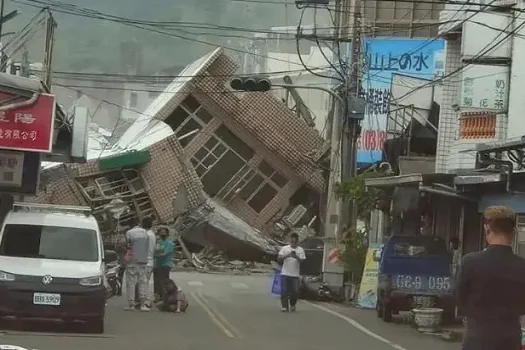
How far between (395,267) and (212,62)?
22.8 meters

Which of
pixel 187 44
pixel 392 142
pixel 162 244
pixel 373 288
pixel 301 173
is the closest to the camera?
pixel 162 244

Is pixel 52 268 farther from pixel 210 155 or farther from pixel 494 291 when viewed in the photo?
pixel 210 155

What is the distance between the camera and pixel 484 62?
21969 mm

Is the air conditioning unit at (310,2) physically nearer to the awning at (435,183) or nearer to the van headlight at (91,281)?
the awning at (435,183)

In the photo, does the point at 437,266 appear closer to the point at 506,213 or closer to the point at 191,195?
the point at 506,213

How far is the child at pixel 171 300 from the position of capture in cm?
1978

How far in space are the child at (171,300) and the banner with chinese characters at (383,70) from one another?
1420 centimetres

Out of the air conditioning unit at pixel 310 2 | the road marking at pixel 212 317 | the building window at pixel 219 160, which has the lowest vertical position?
the road marking at pixel 212 317

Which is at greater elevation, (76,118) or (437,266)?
(76,118)

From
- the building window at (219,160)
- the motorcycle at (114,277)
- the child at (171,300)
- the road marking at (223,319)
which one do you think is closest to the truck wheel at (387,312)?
the road marking at (223,319)

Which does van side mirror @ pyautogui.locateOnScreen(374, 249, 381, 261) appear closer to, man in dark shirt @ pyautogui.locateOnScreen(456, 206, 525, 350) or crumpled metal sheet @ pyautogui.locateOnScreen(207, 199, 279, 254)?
man in dark shirt @ pyautogui.locateOnScreen(456, 206, 525, 350)

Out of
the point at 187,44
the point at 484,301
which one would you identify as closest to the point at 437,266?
the point at 484,301

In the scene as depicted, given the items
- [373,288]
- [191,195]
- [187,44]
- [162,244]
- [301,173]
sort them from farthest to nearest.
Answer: [187,44], [301,173], [191,195], [373,288], [162,244]

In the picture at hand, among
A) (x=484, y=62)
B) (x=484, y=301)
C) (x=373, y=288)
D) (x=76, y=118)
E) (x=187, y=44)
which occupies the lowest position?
(x=373, y=288)
